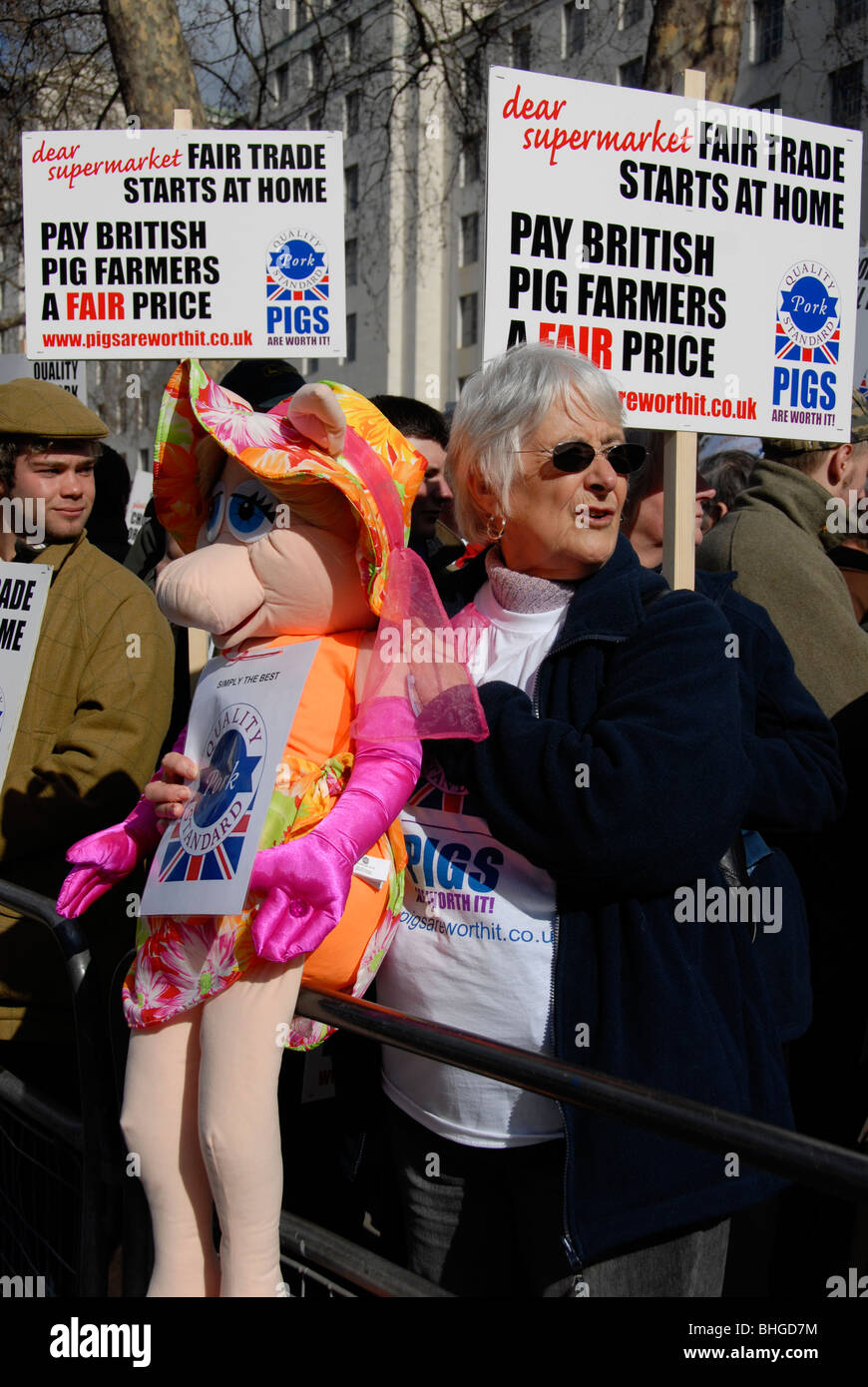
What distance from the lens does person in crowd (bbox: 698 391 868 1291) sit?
8.75 feet

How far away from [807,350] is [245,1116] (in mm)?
2245

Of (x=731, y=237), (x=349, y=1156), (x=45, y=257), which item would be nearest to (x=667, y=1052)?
(x=349, y=1156)

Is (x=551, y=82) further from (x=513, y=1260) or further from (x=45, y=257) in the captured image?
(x=513, y=1260)

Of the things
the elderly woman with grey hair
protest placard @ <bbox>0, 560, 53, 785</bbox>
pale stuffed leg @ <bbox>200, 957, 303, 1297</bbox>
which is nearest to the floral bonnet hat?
the elderly woman with grey hair

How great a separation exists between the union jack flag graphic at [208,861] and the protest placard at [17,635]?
99cm

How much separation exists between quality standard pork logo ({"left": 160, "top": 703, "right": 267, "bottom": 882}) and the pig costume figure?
0.03 meters

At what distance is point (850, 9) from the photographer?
67.2ft

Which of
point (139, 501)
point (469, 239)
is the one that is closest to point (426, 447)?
point (139, 501)

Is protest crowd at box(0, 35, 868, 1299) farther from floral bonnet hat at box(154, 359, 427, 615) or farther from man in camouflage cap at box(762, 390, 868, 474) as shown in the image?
man in camouflage cap at box(762, 390, 868, 474)

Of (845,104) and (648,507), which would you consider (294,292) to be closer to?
(648,507)

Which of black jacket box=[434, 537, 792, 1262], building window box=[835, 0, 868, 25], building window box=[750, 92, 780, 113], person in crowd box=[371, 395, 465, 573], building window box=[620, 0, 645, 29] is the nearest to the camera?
black jacket box=[434, 537, 792, 1262]

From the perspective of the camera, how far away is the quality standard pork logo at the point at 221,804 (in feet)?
5.98

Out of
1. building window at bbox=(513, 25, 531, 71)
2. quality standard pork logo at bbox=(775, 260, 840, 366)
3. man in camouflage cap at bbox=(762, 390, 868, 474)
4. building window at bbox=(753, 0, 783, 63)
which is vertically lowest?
man in camouflage cap at bbox=(762, 390, 868, 474)
